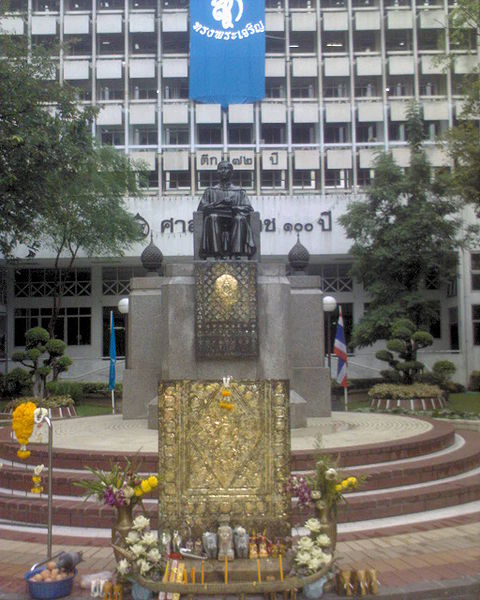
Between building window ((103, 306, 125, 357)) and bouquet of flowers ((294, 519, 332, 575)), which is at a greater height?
building window ((103, 306, 125, 357))

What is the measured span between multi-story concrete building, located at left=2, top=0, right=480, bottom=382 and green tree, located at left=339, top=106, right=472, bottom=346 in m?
8.58

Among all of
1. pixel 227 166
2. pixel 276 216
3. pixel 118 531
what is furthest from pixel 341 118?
pixel 118 531

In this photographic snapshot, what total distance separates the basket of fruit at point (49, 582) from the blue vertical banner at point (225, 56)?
3111cm

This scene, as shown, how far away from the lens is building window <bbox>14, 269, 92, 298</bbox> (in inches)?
1660

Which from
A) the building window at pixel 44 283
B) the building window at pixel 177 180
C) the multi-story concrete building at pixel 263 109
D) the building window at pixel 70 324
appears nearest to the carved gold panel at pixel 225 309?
the multi-story concrete building at pixel 263 109

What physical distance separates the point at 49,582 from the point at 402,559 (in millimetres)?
3167

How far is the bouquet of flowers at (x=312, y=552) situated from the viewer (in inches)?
206

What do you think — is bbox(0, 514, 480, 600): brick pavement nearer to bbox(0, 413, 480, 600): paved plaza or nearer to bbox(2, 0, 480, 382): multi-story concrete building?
bbox(0, 413, 480, 600): paved plaza

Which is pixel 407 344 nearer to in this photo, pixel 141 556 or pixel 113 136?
pixel 141 556

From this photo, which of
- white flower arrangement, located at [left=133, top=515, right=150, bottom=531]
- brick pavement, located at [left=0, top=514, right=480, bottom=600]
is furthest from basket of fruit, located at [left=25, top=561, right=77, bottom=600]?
white flower arrangement, located at [left=133, top=515, right=150, bottom=531]

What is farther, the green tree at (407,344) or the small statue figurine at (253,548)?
the green tree at (407,344)

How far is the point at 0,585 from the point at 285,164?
3772 cm

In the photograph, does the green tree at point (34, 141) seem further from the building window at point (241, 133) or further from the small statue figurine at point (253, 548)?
the building window at point (241, 133)

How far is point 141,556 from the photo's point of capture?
524 centimetres
